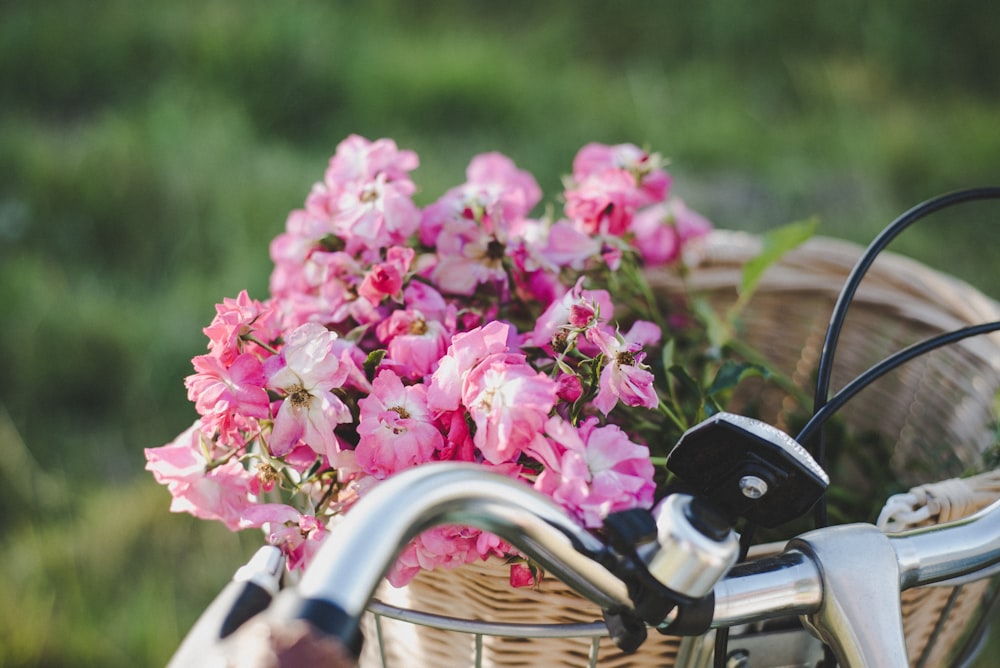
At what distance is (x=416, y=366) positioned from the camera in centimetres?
62

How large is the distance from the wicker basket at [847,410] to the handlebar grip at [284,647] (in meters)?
0.25

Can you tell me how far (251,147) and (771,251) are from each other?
1.54m

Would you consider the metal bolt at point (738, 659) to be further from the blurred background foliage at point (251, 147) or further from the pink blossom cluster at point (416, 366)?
the blurred background foliage at point (251, 147)

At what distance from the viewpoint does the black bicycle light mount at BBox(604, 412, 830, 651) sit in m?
0.42

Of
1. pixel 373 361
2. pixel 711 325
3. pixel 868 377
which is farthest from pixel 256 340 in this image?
pixel 711 325

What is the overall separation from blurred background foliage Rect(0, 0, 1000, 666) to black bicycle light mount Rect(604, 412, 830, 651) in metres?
0.94

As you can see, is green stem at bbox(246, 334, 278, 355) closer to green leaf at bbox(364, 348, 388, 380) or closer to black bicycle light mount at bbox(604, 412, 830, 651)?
green leaf at bbox(364, 348, 388, 380)

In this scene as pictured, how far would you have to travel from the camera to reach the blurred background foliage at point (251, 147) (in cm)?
140

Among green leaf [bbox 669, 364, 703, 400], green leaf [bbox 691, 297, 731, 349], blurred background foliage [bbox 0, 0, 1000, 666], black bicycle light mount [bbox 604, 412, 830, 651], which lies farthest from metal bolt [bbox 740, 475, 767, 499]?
blurred background foliage [bbox 0, 0, 1000, 666]

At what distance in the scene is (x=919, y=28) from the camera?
2678 millimetres

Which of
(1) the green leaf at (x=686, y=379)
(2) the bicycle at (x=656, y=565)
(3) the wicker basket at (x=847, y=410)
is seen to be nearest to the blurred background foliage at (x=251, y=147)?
Answer: (3) the wicker basket at (x=847, y=410)

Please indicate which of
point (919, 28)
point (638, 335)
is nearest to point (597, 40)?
point (919, 28)

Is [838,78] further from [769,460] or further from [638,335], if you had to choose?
[769,460]

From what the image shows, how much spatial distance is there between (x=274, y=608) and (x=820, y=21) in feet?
9.22
